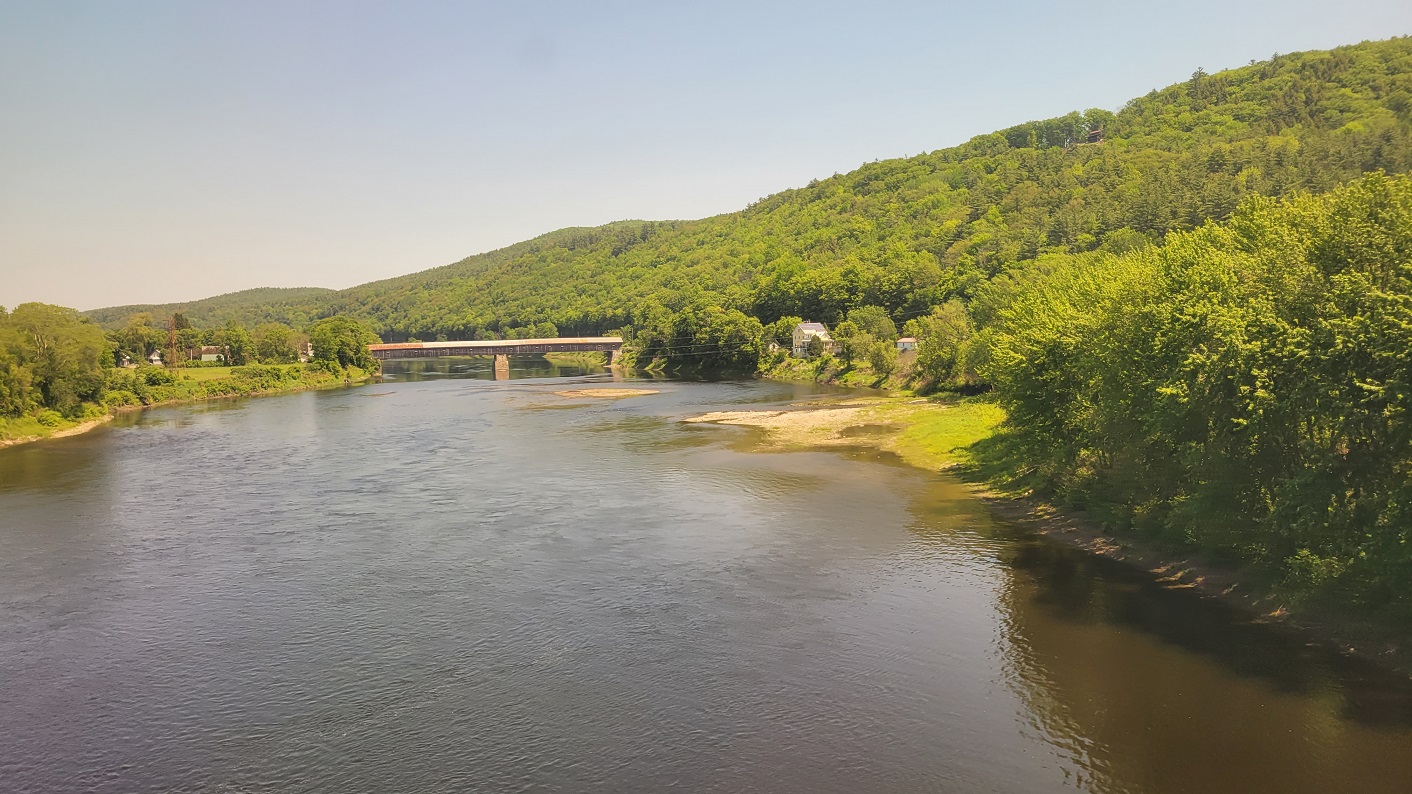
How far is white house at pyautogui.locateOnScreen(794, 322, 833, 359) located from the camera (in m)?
135

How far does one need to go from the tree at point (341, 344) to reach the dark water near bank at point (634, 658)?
108m

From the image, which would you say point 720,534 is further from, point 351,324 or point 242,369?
point 351,324

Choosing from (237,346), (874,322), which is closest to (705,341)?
(874,322)

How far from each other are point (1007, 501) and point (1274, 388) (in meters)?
18.0

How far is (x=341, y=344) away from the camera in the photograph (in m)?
152

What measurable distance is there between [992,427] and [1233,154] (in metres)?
96.3

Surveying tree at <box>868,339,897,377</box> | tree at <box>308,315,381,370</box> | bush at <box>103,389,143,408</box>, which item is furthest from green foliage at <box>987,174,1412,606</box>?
tree at <box>308,315,381,370</box>

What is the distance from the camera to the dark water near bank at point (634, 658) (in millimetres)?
18516

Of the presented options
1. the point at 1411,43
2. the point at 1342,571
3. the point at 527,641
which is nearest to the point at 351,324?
the point at 527,641

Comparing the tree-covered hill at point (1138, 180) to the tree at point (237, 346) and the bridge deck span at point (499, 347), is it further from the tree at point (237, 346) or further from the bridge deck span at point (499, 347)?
the tree at point (237, 346)

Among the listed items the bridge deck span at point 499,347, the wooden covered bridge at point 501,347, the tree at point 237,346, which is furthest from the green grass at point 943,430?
the tree at point 237,346

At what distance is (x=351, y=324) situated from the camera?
530 ft

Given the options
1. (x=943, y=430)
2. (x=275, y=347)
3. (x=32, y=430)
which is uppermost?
(x=275, y=347)

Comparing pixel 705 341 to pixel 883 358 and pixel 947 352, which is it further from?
pixel 947 352
